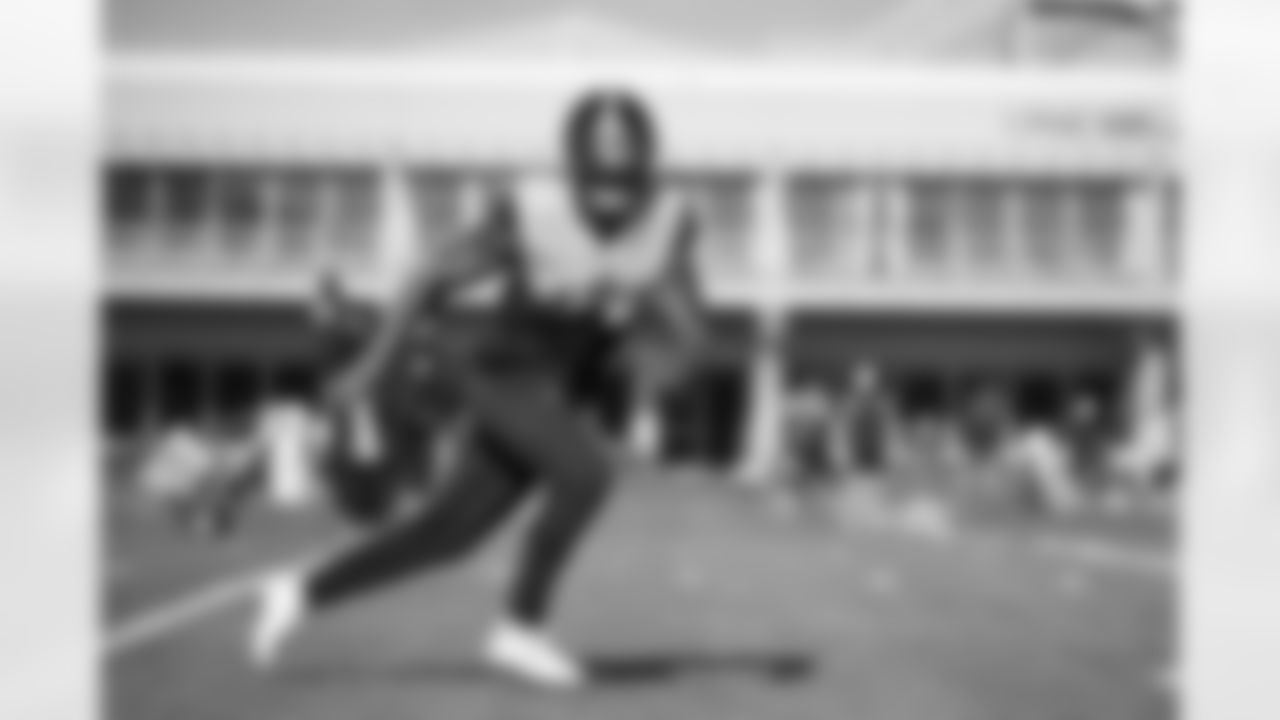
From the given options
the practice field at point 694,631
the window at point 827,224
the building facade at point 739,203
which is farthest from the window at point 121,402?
the window at point 827,224

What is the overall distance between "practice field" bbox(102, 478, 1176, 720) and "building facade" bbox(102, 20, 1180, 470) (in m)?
0.17

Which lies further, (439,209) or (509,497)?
(509,497)

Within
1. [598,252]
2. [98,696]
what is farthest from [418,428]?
[98,696]

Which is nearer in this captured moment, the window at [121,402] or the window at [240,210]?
the window at [240,210]

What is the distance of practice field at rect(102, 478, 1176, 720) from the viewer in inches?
60.1

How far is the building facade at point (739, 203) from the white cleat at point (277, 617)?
260mm

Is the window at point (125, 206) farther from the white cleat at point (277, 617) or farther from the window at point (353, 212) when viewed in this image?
the white cleat at point (277, 617)

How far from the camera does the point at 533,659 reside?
1.56 meters

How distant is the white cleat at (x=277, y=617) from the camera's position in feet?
5.10

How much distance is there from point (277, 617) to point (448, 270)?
536mm

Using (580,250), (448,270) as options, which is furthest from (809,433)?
(448,270)

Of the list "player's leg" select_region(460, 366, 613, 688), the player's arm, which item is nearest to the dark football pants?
"player's leg" select_region(460, 366, 613, 688)

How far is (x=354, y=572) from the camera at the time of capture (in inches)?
60.7

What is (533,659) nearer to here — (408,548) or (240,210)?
(408,548)
